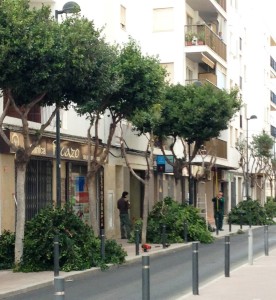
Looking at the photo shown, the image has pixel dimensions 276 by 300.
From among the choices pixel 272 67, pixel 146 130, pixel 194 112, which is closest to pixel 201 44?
pixel 194 112

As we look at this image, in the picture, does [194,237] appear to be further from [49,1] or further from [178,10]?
[178,10]

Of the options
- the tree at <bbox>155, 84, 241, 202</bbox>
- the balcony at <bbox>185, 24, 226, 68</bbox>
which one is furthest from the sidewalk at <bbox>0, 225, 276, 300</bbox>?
the balcony at <bbox>185, 24, 226, 68</bbox>

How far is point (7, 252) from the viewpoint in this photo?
18.6 meters

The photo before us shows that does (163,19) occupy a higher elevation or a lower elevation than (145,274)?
higher

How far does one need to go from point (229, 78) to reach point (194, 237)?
23431 millimetres

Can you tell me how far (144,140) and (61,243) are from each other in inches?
687

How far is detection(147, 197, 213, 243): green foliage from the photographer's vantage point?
27.8 metres

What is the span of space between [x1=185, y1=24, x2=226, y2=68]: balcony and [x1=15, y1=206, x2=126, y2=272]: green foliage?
75.9 ft

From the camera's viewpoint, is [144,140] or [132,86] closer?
[132,86]

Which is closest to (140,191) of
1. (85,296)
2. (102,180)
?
(102,180)

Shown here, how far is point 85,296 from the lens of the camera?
14.3m

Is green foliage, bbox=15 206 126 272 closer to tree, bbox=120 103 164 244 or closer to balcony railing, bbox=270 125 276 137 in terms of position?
tree, bbox=120 103 164 244

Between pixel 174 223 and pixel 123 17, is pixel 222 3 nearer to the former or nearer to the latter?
pixel 123 17

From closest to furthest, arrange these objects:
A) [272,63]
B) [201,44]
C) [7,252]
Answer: [7,252] < [201,44] < [272,63]
